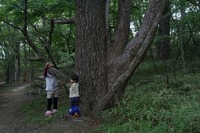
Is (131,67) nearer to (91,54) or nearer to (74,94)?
(91,54)

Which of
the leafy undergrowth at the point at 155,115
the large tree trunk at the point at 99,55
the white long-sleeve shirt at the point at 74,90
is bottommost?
the leafy undergrowth at the point at 155,115

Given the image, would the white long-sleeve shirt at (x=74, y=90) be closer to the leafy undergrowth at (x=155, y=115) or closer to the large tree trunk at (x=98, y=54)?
the large tree trunk at (x=98, y=54)

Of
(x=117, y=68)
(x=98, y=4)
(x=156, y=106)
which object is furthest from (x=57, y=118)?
(x=98, y=4)

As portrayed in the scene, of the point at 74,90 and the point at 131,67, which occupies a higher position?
the point at 131,67

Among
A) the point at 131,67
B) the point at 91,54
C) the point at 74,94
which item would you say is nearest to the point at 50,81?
the point at 74,94

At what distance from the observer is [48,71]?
707cm

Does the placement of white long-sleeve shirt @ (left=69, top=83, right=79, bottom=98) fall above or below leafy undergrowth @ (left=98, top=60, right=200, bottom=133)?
above

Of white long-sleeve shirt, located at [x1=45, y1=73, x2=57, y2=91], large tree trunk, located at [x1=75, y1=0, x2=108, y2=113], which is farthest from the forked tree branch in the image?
white long-sleeve shirt, located at [x1=45, y1=73, x2=57, y2=91]

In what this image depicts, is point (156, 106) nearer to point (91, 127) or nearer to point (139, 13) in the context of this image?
point (91, 127)

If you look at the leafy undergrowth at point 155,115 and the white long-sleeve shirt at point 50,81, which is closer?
the leafy undergrowth at point 155,115

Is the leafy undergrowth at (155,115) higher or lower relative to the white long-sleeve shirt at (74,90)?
lower

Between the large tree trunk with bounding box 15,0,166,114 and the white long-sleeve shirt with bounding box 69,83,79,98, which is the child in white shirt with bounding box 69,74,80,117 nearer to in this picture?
the white long-sleeve shirt with bounding box 69,83,79,98

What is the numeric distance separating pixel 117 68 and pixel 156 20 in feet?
4.54

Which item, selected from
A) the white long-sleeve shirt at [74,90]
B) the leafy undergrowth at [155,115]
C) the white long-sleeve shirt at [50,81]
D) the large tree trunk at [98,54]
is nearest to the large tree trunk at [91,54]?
the large tree trunk at [98,54]
